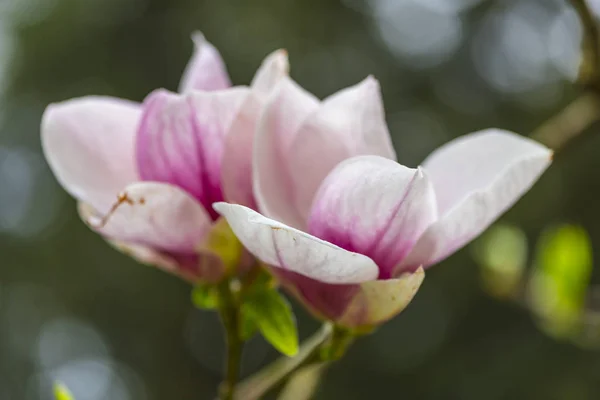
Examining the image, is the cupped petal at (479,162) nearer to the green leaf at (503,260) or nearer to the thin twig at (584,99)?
the thin twig at (584,99)

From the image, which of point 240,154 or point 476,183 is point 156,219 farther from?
point 476,183

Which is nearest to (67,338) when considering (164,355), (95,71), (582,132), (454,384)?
(164,355)

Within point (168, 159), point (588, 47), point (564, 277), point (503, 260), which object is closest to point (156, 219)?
point (168, 159)

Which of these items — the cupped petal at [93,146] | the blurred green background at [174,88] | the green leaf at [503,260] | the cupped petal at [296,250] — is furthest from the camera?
the blurred green background at [174,88]

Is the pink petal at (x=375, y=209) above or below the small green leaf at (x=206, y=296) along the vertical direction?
above

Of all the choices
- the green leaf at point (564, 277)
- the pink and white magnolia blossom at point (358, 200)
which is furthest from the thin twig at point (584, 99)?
the pink and white magnolia blossom at point (358, 200)

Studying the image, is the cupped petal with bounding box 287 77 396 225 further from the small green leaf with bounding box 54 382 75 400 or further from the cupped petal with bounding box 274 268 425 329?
the small green leaf with bounding box 54 382 75 400
